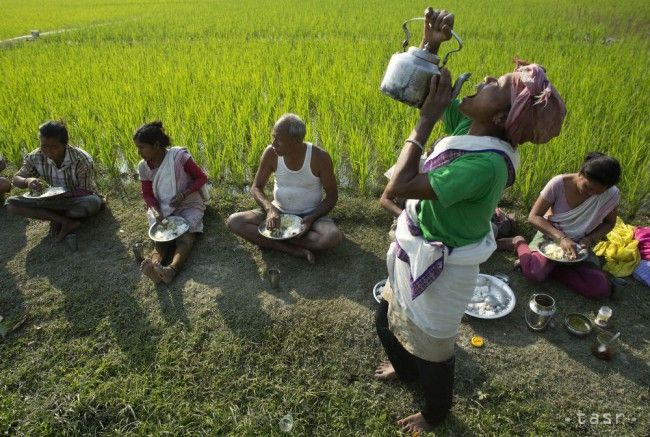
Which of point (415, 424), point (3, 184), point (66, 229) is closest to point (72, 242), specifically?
point (66, 229)

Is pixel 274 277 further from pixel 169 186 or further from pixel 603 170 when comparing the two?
pixel 603 170

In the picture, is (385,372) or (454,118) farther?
(385,372)

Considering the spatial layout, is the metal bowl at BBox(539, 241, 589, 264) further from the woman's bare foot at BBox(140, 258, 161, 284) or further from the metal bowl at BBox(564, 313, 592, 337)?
the woman's bare foot at BBox(140, 258, 161, 284)

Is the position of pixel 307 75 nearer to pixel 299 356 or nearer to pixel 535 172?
pixel 535 172

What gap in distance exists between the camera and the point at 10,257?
3.00 m

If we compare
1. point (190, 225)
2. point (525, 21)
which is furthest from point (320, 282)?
point (525, 21)

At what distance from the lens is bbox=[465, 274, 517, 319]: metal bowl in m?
2.37

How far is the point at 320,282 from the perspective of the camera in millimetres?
2719

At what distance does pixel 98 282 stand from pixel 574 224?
10.6 ft

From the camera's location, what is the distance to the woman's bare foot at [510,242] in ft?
9.36

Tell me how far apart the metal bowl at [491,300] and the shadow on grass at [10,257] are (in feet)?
9.23

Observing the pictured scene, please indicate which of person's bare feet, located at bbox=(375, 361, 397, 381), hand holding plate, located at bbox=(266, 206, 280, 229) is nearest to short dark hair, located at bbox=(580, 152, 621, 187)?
person's bare feet, located at bbox=(375, 361, 397, 381)

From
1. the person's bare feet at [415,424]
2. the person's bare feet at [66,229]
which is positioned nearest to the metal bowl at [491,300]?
the person's bare feet at [415,424]

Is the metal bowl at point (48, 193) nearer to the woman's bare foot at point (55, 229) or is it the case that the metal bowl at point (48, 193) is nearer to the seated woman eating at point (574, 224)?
the woman's bare foot at point (55, 229)
